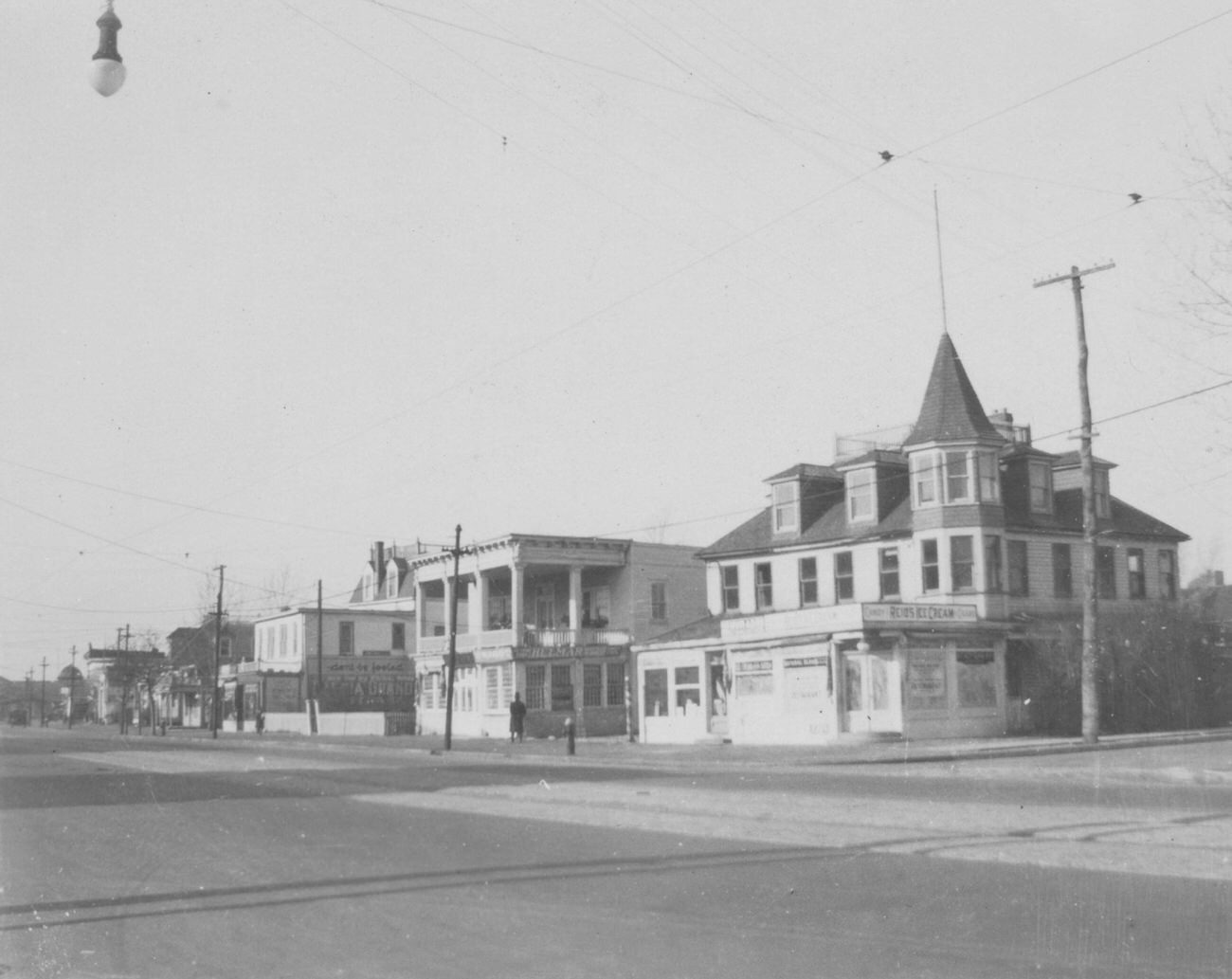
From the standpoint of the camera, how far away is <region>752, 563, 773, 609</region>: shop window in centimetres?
4453

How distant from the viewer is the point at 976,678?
37781 millimetres

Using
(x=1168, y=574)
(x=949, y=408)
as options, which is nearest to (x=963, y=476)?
(x=949, y=408)

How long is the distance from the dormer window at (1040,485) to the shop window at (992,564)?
3.03 meters

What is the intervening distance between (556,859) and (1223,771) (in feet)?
48.0

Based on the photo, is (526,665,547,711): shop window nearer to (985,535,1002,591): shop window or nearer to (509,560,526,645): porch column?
(509,560,526,645): porch column

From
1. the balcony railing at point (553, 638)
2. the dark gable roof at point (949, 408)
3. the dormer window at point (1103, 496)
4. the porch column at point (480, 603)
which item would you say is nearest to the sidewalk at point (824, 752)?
the dormer window at point (1103, 496)

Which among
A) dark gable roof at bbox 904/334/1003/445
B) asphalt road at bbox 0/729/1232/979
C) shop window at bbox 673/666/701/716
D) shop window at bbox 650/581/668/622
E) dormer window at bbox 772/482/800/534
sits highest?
dark gable roof at bbox 904/334/1003/445

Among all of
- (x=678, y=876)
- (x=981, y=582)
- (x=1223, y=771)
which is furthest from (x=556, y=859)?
(x=981, y=582)

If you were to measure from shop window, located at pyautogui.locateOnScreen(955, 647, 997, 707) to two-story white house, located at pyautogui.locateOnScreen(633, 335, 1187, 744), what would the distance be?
59 millimetres

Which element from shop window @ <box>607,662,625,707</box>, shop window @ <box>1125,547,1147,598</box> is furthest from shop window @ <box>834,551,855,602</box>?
shop window @ <box>607,662,625,707</box>

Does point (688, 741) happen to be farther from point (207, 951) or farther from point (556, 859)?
point (207, 951)

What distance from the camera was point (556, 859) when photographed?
13266 mm

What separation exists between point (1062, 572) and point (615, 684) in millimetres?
20670

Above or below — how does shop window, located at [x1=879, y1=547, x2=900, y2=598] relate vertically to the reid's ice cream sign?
above
